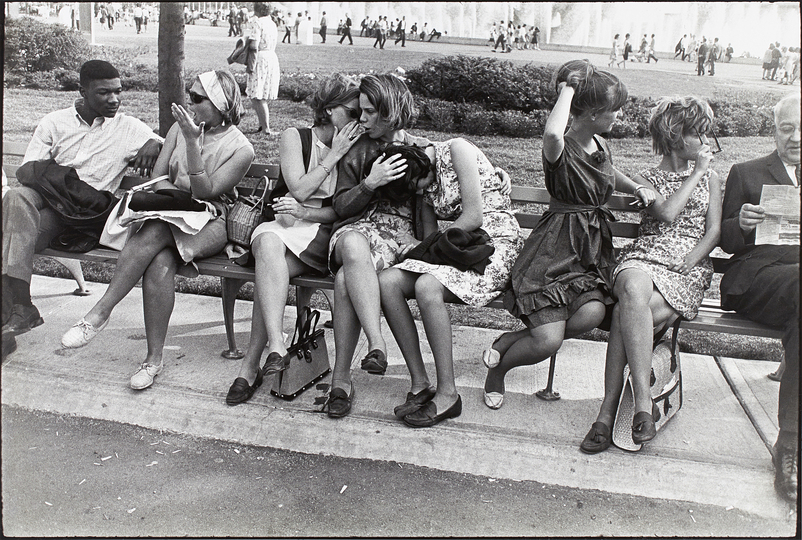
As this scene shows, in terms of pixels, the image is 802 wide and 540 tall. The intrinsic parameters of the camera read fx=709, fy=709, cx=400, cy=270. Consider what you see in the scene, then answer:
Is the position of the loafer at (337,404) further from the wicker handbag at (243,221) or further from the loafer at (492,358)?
the wicker handbag at (243,221)

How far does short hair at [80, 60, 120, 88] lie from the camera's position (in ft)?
12.7

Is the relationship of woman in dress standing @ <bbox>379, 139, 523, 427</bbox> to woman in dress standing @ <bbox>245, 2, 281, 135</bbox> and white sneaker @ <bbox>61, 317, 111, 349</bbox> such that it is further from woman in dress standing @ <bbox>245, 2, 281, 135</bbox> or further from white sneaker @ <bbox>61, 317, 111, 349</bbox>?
woman in dress standing @ <bbox>245, 2, 281, 135</bbox>

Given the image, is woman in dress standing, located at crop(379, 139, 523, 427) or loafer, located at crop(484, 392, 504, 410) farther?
loafer, located at crop(484, 392, 504, 410)

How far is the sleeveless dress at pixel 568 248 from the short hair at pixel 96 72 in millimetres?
2436

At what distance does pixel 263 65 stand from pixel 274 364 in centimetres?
474

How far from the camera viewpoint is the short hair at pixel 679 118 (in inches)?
128

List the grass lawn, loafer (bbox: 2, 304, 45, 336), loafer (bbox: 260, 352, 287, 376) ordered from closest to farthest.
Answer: loafer (bbox: 260, 352, 287, 376)
loafer (bbox: 2, 304, 45, 336)
the grass lawn

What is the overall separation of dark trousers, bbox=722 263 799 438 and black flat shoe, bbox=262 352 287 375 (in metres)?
2.09

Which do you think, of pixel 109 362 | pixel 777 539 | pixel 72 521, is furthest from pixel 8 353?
pixel 777 539

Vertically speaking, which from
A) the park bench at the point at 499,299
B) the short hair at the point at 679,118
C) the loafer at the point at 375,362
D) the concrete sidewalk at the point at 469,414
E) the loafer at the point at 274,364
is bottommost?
the concrete sidewalk at the point at 469,414

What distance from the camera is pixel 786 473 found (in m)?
2.77

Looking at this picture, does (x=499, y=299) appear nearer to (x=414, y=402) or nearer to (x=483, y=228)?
(x=483, y=228)

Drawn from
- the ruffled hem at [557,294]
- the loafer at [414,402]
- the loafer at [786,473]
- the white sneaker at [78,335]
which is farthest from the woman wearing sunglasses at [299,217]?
the loafer at [786,473]

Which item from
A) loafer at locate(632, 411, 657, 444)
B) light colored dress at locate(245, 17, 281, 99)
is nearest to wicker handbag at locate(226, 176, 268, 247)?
loafer at locate(632, 411, 657, 444)
